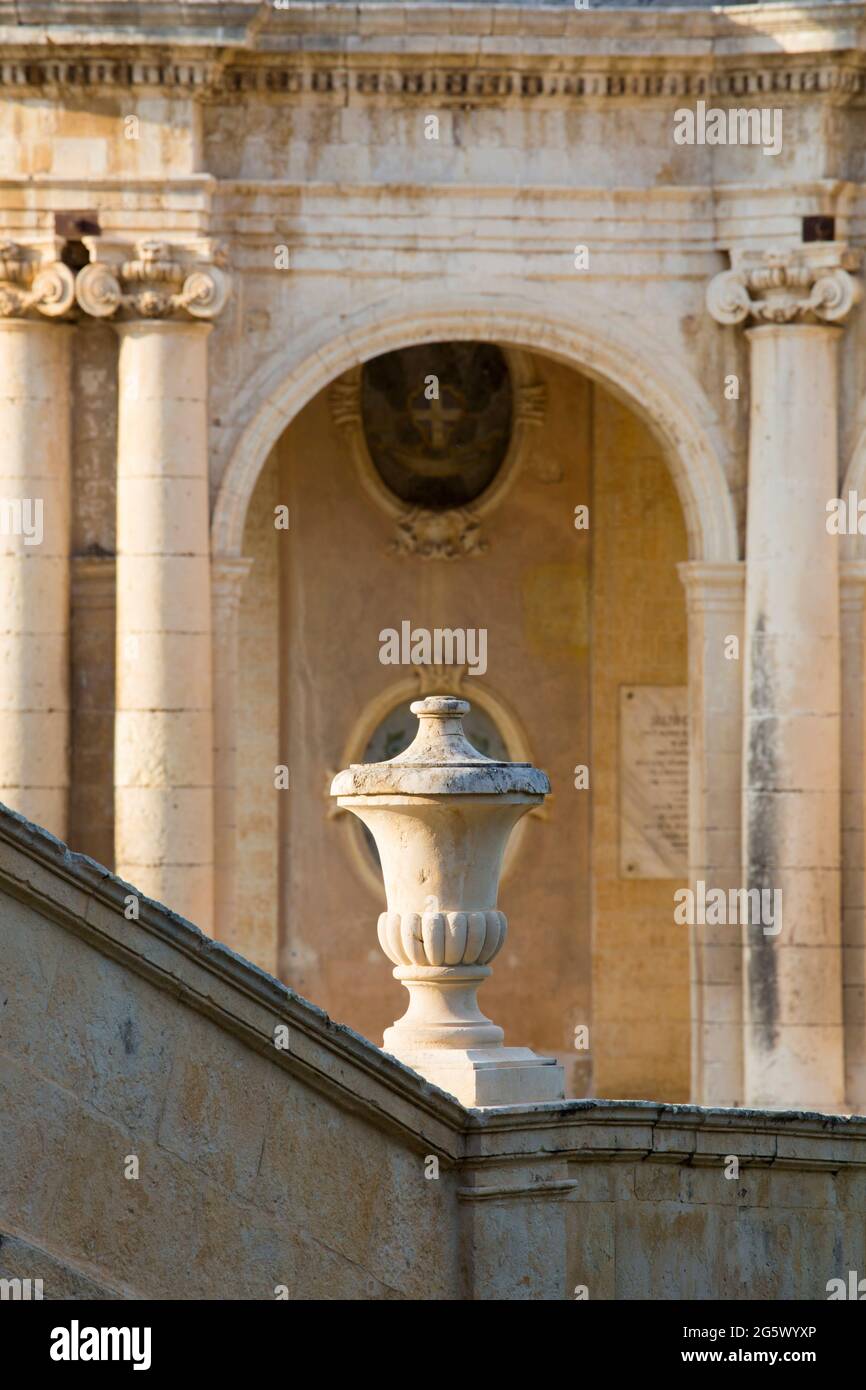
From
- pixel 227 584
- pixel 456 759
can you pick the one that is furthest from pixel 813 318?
pixel 456 759

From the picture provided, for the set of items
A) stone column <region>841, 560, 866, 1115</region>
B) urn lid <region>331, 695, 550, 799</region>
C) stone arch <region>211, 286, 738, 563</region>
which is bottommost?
urn lid <region>331, 695, 550, 799</region>

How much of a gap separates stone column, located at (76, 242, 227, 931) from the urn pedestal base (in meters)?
6.64

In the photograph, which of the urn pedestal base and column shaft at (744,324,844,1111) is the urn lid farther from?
column shaft at (744,324,844,1111)

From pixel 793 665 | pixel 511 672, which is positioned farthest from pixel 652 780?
pixel 793 665

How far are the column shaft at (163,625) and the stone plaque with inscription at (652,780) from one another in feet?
13.5

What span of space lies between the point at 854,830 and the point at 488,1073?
7738 millimetres

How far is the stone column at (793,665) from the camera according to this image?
17766 millimetres

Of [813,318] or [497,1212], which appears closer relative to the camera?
[497,1212]

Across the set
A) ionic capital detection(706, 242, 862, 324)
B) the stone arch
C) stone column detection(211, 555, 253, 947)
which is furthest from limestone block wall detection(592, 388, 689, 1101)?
stone column detection(211, 555, 253, 947)

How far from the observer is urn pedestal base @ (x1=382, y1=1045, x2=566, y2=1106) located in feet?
34.9

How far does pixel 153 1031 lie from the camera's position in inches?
375

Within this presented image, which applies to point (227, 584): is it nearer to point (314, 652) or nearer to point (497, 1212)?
point (314, 652)

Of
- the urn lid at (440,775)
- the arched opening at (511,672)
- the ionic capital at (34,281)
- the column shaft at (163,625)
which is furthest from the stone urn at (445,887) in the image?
the arched opening at (511,672)
